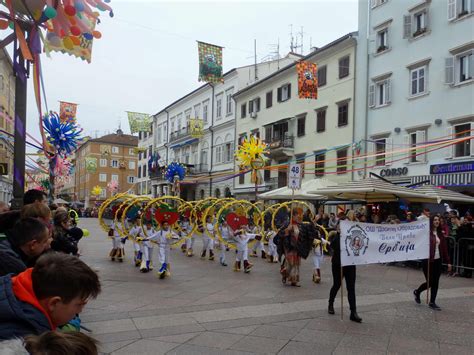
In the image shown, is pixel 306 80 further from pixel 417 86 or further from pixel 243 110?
pixel 243 110

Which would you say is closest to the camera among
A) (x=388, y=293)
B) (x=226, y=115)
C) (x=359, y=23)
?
(x=388, y=293)

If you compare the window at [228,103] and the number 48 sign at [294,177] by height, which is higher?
the window at [228,103]

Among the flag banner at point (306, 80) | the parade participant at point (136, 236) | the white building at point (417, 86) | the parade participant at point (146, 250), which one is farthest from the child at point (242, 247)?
the flag banner at point (306, 80)

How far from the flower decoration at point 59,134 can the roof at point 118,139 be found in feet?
266

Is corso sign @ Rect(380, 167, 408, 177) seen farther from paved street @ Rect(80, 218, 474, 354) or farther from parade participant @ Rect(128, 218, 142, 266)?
parade participant @ Rect(128, 218, 142, 266)

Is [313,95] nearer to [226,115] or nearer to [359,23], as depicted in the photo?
[359,23]

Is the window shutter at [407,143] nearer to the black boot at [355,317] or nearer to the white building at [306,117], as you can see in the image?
the white building at [306,117]

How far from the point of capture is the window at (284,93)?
33.3m

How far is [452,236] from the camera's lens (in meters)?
12.9

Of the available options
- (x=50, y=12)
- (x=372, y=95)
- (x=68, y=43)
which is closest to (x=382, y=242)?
(x=68, y=43)

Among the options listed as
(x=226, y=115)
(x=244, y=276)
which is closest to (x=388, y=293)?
(x=244, y=276)

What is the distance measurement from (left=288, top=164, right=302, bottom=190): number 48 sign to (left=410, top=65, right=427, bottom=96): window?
13876 mm

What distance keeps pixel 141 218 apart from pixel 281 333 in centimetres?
707

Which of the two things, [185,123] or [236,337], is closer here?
[236,337]
